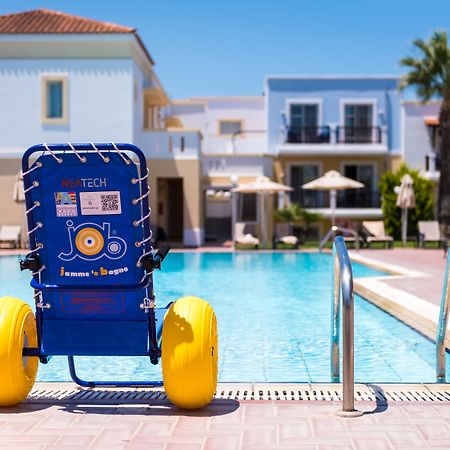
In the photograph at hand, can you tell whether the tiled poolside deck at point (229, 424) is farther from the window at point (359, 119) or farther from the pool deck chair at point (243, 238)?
the window at point (359, 119)

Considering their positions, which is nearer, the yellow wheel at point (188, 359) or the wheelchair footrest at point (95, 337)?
the yellow wheel at point (188, 359)

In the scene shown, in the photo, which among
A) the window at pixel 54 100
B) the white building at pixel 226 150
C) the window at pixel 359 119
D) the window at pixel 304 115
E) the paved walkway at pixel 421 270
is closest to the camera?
the paved walkway at pixel 421 270

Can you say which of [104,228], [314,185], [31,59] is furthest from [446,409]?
[31,59]

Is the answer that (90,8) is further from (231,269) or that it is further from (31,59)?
(231,269)

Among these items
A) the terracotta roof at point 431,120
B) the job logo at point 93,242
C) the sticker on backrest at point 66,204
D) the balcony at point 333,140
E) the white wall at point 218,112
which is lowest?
the job logo at point 93,242

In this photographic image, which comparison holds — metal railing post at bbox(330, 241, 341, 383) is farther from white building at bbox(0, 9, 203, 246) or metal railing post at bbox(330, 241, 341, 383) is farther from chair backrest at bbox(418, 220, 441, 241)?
white building at bbox(0, 9, 203, 246)

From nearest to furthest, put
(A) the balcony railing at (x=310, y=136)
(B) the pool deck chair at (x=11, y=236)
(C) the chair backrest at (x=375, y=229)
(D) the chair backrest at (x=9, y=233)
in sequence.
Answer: (B) the pool deck chair at (x=11, y=236) → (D) the chair backrest at (x=9, y=233) → (C) the chair backrest at (x=375, y=229) → (A) the balcony railing at (x=310, y=136)

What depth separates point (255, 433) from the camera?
3.84m

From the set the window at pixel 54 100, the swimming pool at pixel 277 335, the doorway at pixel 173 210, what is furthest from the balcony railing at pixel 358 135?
the swimming pool at pixel 277 335

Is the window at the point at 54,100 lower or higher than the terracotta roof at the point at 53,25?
lower

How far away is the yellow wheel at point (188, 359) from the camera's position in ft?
14.0

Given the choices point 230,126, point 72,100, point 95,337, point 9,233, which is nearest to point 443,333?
point 95,337

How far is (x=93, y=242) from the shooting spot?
4367 millimetres

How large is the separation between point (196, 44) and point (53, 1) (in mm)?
11136
